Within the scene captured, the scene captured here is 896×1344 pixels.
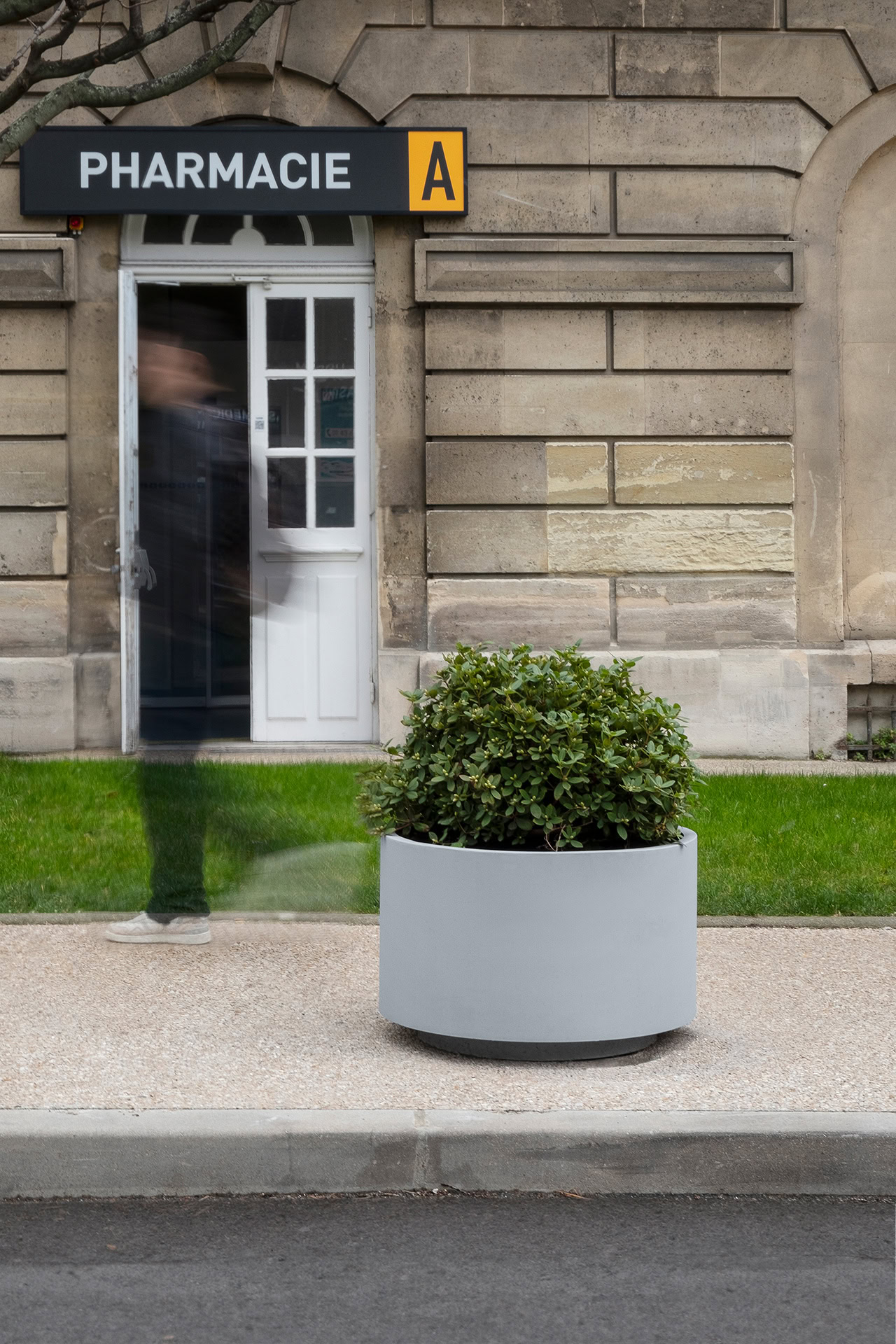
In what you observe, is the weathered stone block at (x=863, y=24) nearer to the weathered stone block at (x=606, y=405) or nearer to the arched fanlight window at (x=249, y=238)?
the weathered stone block at (x=606, y=405)

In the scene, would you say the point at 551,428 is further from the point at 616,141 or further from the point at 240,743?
the point at 240,743

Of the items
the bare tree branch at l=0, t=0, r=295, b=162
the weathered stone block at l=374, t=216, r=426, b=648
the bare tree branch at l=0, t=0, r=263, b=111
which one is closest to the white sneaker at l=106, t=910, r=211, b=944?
the bare tree branch at l=0, t=0, r=295, b=162

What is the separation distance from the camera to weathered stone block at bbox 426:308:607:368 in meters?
10.8

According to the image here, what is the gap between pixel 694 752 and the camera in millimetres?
10844

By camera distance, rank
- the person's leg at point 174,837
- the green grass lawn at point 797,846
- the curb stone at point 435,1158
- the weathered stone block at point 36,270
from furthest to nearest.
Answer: the weathered stone block at point 36,270
the green grass lawn at point 797,846
the person's leg at point 174,837
the curb stone at point 435,1158

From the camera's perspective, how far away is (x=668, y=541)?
1105cm

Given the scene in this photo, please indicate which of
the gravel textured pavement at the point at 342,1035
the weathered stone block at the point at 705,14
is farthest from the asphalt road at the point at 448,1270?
the weathered stone block at the point at 705,14

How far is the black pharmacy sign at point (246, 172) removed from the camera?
421 inches

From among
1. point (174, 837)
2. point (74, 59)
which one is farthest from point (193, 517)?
Result: point (74, 59)

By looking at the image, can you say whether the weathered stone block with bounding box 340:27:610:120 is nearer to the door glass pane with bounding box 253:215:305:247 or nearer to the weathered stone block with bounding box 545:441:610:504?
the door glass pane with bounding box 253:215:305:247

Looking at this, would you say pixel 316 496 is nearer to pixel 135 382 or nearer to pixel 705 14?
pixel 135 382

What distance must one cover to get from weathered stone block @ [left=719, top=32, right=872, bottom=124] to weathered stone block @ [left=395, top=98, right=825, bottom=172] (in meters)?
0.12

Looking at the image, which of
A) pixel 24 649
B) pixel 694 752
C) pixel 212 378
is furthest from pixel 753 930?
pixel 24 649

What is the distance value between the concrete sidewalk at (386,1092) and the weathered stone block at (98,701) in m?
5.15
